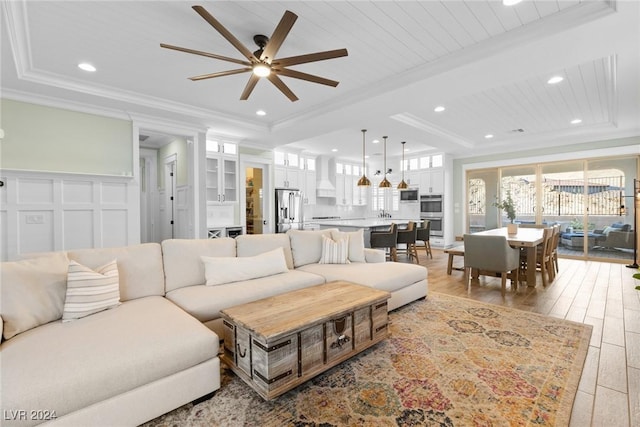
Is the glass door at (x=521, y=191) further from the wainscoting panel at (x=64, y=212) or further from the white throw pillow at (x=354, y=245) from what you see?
the wainscoting panel at (x=64, y=212)

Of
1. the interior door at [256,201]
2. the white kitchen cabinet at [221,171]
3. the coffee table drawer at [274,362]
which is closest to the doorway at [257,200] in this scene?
the interior door at [256,201]

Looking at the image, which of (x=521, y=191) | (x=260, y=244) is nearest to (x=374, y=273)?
(x=260, y=244)

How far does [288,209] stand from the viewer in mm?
7293

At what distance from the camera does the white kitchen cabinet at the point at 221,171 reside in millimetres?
5986

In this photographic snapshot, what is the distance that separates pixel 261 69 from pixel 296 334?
7.19 feet

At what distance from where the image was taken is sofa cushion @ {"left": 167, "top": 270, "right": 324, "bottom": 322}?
7.57 ft

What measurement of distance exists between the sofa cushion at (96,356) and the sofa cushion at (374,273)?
5.32 ft

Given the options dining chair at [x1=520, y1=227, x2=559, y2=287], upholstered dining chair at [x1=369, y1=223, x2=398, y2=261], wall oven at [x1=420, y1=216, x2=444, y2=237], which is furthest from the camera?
wall oven at [x1=420, y1=216, x2=444, y2=237]

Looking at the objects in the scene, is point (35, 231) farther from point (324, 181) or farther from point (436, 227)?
point (436, 227)

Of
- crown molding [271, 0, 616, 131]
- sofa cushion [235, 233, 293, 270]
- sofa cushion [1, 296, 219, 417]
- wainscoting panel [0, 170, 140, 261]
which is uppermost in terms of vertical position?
crown molding [271, 0, 616, 131]

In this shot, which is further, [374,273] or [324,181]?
[324,181]

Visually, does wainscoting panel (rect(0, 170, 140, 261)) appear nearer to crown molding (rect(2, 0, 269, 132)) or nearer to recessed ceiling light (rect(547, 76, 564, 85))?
crown molding (rect(2, 0, 269, 132))

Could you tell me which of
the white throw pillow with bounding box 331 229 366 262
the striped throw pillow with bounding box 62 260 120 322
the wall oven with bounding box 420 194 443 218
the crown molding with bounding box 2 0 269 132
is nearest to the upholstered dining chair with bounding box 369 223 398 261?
the white throw pillow with bounding box 331 229 366 262

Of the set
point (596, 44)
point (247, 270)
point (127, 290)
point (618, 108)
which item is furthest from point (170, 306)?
point (618, 108)
